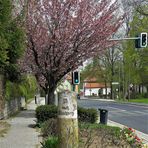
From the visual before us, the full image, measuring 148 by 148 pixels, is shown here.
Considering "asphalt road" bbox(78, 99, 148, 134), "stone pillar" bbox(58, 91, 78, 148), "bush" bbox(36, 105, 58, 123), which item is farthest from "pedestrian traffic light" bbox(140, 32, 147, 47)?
"stone pillar" bbox(58, 91, 78, 148)

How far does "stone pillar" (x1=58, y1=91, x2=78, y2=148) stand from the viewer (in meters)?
8.71

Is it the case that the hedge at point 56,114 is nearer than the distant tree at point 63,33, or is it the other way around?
the hedge at point 56,114

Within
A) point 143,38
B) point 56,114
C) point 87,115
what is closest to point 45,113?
point 56,114

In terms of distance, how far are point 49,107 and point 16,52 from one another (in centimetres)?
384

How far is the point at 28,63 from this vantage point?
26594 millimetres

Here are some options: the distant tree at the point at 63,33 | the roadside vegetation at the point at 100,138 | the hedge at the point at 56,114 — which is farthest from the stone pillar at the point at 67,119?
the distant tree at the point at 63,33

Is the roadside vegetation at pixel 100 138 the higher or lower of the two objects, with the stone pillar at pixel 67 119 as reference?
lower

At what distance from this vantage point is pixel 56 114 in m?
19.9

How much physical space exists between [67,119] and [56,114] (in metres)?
11.2

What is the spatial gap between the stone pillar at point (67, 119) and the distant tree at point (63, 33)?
1627 centimetres

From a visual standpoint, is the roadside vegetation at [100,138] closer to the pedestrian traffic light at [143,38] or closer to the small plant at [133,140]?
the small plant at [133,140]

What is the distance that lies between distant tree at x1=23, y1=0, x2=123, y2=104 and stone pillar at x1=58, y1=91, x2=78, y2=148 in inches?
641

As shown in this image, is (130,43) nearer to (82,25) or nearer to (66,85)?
(66,85)

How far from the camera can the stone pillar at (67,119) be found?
871 cm
